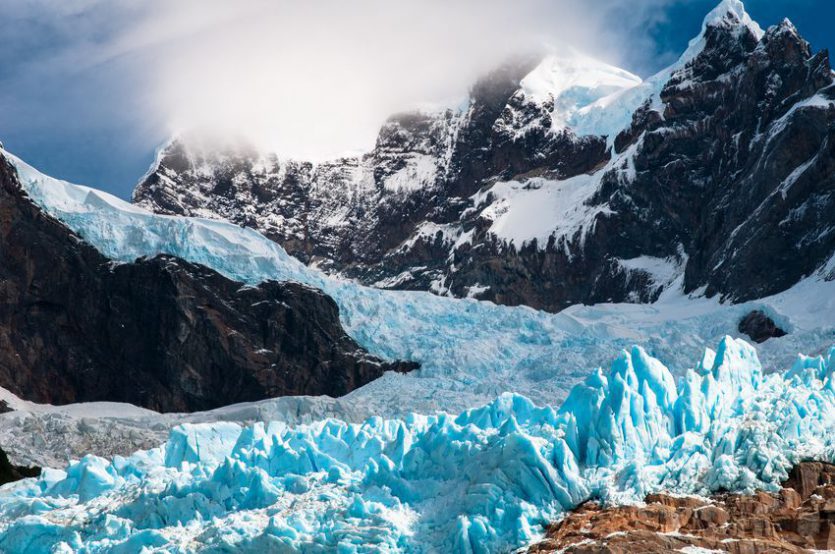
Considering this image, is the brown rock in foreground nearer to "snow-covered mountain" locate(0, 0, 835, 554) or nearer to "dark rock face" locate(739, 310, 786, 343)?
"snow-covered mountain" locate(0, 0, 835, 554)

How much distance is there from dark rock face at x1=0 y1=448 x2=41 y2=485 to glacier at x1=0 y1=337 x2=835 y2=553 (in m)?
31.8

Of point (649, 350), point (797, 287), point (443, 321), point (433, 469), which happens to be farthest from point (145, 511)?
point (797, 287)

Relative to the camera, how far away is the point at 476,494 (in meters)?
54.8

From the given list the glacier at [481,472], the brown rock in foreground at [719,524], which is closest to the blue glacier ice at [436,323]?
the glacier at [481,472]

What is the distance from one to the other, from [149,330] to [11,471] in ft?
164

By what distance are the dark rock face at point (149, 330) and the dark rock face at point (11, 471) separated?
3983 cm

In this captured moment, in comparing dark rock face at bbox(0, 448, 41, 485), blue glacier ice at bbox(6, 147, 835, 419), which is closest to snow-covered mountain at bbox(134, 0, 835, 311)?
blue glacier ice at bbox(6, 147, 835, 419)

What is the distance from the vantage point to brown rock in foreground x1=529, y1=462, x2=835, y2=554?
49.5 m

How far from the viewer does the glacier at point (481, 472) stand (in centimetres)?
5338

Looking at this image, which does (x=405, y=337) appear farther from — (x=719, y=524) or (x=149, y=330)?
(x=719, y=524)

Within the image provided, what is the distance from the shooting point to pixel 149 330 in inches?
5876

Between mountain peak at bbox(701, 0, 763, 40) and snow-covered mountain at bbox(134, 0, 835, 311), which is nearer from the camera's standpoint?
snow-covered mountain at bbox(134, 0, 835, 311)

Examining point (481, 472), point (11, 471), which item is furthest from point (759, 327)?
point (481, 472)

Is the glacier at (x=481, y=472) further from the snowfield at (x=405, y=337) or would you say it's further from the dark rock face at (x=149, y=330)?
the dark rock face at (x=149, y=330)
